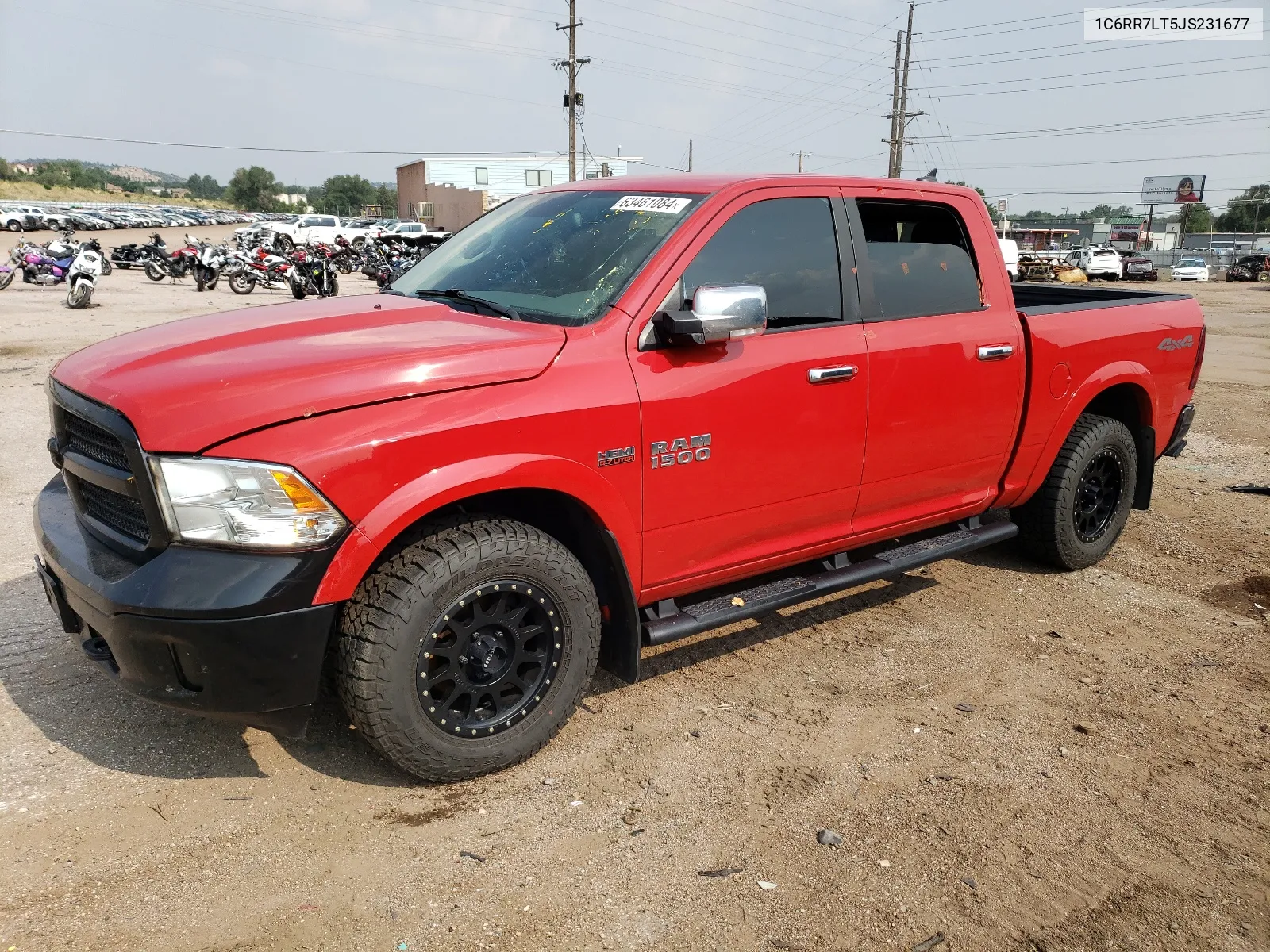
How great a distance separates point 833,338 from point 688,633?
128cm

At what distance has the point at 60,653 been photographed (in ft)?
12.6


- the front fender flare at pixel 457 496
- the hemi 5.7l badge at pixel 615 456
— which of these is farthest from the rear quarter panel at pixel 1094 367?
the front fender flare at pixel 457 496

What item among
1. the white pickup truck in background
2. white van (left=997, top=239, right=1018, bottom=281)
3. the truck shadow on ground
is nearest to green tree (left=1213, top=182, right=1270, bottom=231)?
the white pickup truck in background

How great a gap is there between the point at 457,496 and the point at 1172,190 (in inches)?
3523

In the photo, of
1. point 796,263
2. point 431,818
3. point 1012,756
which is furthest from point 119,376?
point 1012,756

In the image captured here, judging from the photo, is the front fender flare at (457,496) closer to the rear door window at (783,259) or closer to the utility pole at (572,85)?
the rear door window at (783,259)

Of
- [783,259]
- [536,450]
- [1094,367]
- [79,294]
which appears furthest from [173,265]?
[536,450]

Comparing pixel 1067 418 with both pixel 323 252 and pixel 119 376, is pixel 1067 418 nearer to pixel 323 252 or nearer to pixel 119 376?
pixel 119 376

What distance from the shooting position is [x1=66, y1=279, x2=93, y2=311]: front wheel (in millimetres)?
17031

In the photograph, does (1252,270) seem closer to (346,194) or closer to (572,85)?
(572,85)

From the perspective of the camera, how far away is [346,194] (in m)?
134

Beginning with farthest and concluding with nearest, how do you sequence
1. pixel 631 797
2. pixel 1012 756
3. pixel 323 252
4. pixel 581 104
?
pixel 581 104 < pixel 323 252 < pixel 1012 756 < pixel 631 797

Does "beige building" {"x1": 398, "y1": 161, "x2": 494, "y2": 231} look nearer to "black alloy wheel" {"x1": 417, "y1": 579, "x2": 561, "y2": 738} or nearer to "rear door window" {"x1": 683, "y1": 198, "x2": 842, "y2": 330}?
"rear door window" {"x1": 683, "y1": 198, "x2": 842, "y2": 330}

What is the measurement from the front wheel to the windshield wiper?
16.2 m
